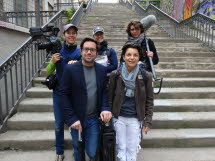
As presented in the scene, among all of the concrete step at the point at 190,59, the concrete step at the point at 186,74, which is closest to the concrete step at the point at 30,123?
the concrete step at the point at 186,74

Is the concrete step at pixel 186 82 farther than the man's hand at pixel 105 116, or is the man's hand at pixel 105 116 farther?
the concrete step at pixel 186 82

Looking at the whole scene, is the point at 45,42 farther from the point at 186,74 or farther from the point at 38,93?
the point at 186,74

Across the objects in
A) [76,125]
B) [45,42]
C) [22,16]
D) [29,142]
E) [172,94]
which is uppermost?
[22,16]

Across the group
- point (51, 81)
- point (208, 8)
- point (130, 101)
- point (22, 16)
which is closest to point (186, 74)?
point (130, 101)

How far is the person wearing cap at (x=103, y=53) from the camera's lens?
3.26m

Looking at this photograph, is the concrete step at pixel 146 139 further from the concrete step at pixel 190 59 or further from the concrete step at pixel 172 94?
the concrete step at pixel 190 59

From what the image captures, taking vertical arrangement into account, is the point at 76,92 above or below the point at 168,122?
above

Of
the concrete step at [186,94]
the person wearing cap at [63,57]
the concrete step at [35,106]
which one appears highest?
the person wearing cap at [63,57]

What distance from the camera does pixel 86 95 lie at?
2.73 meters

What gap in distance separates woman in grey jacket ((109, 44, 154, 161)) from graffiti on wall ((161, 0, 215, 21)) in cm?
909

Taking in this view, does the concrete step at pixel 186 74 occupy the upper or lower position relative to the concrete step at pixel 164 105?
upper

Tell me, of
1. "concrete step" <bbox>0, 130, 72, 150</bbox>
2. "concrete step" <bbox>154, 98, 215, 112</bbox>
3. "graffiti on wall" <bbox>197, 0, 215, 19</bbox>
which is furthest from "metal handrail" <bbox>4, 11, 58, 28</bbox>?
"graffiti on wall" <bbox>197, 0, 215, 19</bbox>

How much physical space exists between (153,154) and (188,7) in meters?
10.6

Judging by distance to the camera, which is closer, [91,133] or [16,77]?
[91,133]
